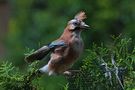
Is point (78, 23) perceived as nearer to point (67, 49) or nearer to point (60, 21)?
point (67, 49)

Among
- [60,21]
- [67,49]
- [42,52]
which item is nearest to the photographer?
[42,52]

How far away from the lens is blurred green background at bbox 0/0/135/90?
6.64 m

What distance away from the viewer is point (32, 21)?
23.9ft

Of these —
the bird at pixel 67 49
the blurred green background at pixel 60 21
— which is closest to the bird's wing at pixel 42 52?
the bird at pixel 67 49

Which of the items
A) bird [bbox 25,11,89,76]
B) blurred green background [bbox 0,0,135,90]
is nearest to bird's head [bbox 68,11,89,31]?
bird [bbox 25,11,89,76]

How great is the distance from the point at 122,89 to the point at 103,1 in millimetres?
4104

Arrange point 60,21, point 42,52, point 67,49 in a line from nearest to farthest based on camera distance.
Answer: point 42,52 < point 67,49 < point 60,21

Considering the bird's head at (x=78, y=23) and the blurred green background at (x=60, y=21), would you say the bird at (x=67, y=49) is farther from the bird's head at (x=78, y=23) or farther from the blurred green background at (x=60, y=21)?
the blurred green background at (x=60, y=21)

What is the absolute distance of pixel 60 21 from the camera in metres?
6.89

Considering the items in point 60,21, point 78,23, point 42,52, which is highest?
point 60,21

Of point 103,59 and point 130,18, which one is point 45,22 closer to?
point 130,18

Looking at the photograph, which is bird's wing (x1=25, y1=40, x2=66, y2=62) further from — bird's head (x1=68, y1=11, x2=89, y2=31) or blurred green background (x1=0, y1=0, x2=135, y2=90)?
blurred green background (x1=0, y1=0, x2=135, y2=90)

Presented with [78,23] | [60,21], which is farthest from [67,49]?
[60,21]

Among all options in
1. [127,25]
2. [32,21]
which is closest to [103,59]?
[127,25]
